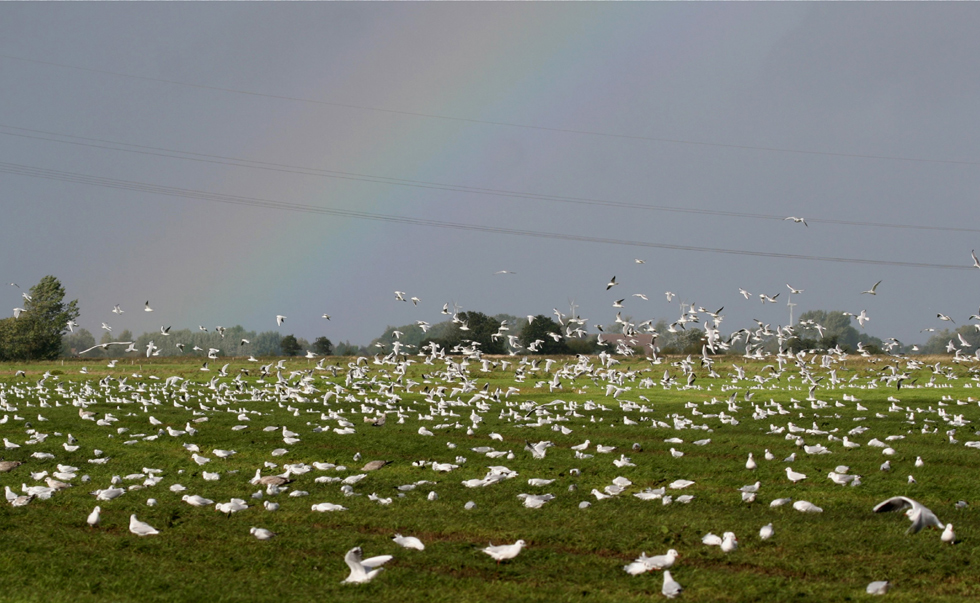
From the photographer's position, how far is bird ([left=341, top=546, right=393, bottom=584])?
9203mm

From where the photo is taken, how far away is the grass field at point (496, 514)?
9.50m

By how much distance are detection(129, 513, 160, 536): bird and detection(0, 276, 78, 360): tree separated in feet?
301

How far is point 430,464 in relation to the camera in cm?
1789

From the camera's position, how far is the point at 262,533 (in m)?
11.5

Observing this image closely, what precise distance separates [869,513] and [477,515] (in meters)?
6.38

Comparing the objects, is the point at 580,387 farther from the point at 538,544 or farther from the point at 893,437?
the point at 538,544

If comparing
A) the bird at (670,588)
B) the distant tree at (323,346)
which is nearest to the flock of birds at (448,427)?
the bird at (670,588)

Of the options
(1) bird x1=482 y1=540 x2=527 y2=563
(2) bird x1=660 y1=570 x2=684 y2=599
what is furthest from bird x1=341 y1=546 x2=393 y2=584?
(2) bird x1=660 y1=570 x2=684 y2=599

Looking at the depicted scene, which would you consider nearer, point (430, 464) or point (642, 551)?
point (642, 551)

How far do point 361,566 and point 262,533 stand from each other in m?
2.82

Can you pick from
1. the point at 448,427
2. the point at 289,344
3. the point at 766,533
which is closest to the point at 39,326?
the point at 289,344

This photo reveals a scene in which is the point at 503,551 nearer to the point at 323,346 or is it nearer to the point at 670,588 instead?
the point at 670,588

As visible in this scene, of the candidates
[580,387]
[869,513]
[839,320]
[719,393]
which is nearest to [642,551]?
[869,513]

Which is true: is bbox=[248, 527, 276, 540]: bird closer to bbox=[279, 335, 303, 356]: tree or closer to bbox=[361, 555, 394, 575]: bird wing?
bbox=[361, 555, 394, 575]: bird wing
